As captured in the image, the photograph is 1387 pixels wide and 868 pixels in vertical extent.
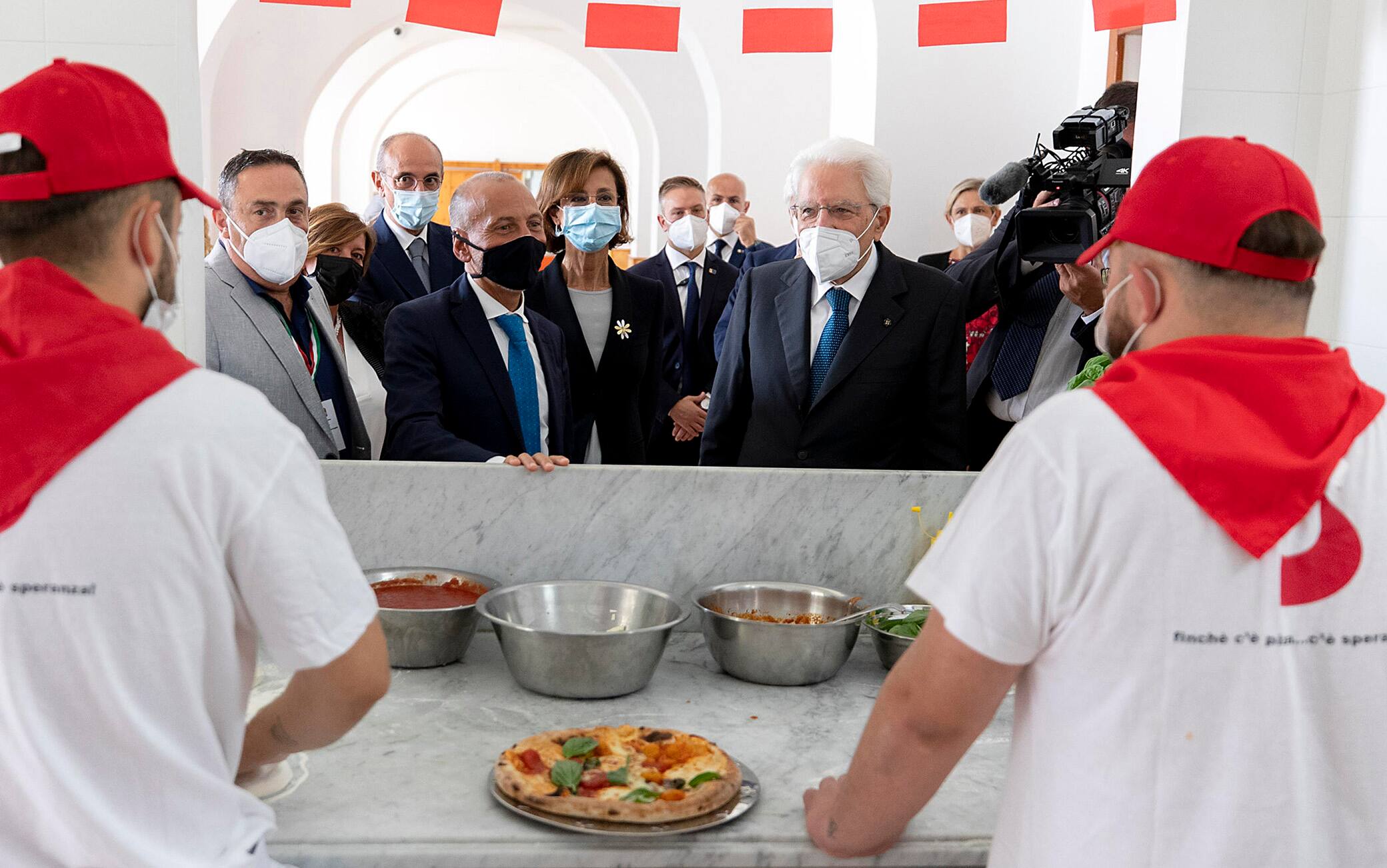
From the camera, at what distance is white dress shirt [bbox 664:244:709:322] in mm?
5436

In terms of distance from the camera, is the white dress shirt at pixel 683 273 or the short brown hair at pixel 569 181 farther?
the white dress shirt at pixel 683 273

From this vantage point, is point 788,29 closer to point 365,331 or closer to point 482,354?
point 482,354

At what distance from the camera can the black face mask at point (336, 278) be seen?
3.58 m

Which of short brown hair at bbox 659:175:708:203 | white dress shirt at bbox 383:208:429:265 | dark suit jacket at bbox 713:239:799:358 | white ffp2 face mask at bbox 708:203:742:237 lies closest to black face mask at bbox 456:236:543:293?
dark suit jacket at bbox 713:239:799:358

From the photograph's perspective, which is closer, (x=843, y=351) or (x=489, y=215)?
(x=843, y=351)

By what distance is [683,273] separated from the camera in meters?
5.58

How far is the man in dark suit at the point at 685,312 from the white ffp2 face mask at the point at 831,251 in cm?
81

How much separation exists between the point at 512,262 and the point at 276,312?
606 mm

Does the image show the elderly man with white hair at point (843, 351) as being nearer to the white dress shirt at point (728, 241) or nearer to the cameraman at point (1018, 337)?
A: the cameraman at point (1018, 337)

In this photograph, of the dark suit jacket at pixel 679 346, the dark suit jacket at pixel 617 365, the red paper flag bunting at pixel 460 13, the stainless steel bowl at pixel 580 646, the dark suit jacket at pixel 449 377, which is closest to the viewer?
the stainless steel bowl at pixel 580 646

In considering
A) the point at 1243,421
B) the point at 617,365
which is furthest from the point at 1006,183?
the point at 1243,421

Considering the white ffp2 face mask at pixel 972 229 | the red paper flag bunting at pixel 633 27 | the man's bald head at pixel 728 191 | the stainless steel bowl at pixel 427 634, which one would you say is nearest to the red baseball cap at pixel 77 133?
the stainless steel bowl at pixel 427 634

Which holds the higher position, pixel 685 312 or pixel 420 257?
pixel 420 257

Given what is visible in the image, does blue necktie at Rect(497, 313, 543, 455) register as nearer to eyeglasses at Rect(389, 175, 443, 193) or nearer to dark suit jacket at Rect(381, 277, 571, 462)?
dark suit jacket at Rect(381, 277, 571, 462)
